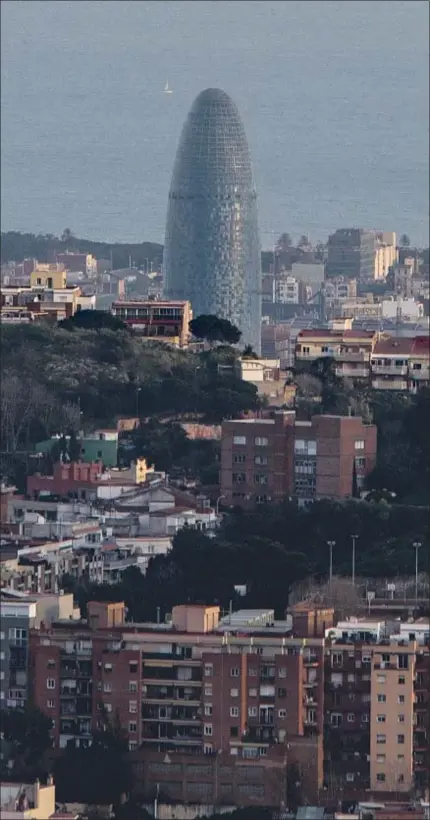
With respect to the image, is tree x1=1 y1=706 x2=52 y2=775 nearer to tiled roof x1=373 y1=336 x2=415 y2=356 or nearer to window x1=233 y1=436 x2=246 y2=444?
window x1=233 y1=436 x2=246 y2=444

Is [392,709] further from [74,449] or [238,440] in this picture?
[74,449]

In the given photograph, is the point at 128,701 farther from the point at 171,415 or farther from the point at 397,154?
the point at 397,154

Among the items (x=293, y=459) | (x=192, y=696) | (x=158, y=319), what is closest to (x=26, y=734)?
(x=192, y=696)

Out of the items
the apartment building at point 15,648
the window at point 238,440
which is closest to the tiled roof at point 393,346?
the window at point 238,440

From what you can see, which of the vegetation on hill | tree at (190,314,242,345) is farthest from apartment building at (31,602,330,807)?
the vegetation on hill

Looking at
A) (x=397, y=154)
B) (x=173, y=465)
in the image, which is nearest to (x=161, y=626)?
(x=173, y=465)

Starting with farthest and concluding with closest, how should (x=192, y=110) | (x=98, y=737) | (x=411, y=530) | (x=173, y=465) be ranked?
(x=192, y=110)
(x=173, y=465)
(x=411, y=530)
(x=98, y=737)
